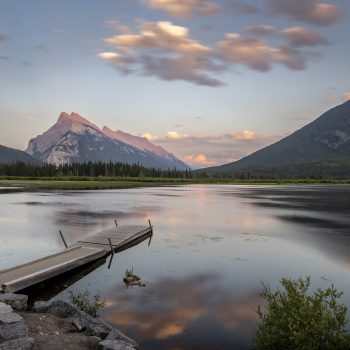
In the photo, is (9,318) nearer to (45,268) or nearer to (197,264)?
(45,268)

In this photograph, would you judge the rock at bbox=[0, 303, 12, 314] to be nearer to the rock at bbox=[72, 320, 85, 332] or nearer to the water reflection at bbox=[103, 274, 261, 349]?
the rock at bbox=[72, 320, 85, 332]

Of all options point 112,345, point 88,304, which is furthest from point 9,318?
point 88,304

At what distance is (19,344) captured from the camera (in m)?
11.2

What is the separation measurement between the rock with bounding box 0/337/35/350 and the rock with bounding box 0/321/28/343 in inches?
23.6

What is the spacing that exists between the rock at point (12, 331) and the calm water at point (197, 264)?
15.3 ft

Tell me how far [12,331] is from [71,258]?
13.2 m

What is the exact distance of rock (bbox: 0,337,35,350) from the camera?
11.0 meters

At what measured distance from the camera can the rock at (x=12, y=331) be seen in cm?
1182

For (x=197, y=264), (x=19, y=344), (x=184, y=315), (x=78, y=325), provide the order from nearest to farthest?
1. (x=19, y=344)
2. (x=78, y=325)
3. (x=184, y=315)
4. (x=197, y=264)

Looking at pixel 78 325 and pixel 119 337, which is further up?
pixel 78 325

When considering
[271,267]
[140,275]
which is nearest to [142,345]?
[140,275]

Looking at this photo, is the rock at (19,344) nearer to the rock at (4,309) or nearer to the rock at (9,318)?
the rock at (9,318)

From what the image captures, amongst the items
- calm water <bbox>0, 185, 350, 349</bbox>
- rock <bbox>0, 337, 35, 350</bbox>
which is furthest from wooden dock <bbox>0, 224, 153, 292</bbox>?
rock <bbox>0, 337, 35, 350</bbox>

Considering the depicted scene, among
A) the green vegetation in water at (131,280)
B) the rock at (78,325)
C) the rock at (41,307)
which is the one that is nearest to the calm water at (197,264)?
the green vegetation in water at (131,280)
